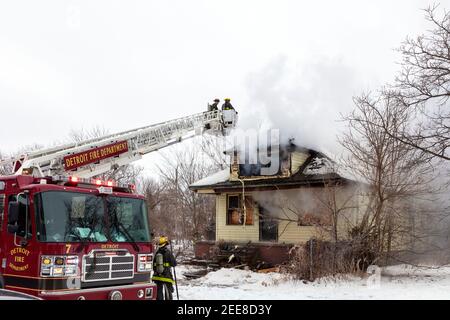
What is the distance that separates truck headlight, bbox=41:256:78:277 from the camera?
268 inches

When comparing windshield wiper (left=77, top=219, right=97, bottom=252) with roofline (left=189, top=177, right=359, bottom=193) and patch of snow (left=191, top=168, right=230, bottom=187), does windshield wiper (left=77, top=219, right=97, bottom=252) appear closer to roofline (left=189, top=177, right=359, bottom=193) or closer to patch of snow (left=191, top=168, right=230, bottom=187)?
roofline (left=189, top=177, right=359, bottom=193)

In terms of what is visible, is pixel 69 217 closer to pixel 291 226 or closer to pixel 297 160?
pixel 291 226

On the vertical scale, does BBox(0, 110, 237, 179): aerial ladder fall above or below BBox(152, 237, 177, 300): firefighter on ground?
above

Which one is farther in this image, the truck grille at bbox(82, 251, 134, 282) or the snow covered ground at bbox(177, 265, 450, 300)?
the snow covered ground at bbox(177, 265, 450, 300)

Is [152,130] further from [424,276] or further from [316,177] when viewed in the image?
[424,276]

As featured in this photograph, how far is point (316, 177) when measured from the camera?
16.1m

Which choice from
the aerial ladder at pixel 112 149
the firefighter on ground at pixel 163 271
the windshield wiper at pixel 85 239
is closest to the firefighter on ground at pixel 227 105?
the aerial ladder at pixel 112 149

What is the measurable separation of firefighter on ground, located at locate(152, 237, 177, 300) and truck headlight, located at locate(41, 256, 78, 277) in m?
2.42

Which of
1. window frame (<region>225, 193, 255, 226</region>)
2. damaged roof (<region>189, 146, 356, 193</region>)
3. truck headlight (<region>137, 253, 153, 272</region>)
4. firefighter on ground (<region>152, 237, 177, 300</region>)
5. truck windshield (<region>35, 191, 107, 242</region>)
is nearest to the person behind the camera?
truck windshield (<region>35, 191, 107, 242</region>)

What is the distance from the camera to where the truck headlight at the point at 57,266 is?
22.3 feet

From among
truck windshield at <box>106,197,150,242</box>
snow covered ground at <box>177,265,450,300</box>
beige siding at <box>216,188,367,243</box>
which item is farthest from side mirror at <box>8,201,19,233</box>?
beige siding at <box>216,188,367,243</box>

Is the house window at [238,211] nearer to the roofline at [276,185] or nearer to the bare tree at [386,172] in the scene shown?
the roofline at [276,185]

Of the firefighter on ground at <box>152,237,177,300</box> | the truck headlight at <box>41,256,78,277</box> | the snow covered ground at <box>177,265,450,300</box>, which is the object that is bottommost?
the snow covered ground at <box>177,265,450,300</box>

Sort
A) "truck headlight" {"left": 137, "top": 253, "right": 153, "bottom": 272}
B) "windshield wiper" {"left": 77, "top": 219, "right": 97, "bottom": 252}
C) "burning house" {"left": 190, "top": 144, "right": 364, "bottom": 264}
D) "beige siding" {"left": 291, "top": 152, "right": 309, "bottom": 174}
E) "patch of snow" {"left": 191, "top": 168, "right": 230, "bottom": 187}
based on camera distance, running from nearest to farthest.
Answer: "windshield wiper" {"left": 77, "top": 219, "right": 97, "bottom": 252}, "truck headlight" {"left": 137, "top": 253, "right": 153, "bottom": 272}, "burning house" {"left": 190, "top": 144, "right": 364, "bottom": 264}, "beige siding" {"left": 291, "top": 152, "right": 309, "bottom": 174}, "patch of snow" {"left": 191, "top": 168, "right": 230, "bottom": 187}
